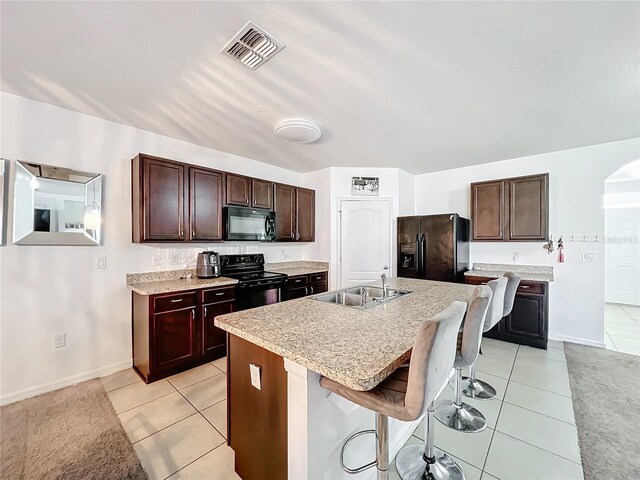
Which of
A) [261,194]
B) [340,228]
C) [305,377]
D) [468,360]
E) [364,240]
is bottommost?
[468,360]

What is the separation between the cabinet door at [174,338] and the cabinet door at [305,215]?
207 centimetres

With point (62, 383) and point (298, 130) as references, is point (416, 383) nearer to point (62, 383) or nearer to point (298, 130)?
point (298, 130)

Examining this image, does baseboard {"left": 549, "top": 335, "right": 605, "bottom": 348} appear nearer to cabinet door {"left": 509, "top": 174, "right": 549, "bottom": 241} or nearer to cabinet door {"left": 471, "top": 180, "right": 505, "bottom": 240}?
cabinet door {"left": 509, "top": 174, "right": 549, "bottom": 241}

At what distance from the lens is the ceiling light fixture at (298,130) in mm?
2661

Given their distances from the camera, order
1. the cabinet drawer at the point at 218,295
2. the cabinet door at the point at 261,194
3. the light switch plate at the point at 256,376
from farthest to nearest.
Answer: the cabinet door at the point at 261,194, the cabinet drawer at the point at 218,295, the light switch plate at the point at 256,376

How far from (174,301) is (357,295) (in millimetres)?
1788

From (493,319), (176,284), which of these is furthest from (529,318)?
(176,284)

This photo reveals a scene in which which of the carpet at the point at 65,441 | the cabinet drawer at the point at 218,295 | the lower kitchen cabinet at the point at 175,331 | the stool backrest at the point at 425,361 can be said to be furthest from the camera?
the cabinet drawer at the point at 218,295

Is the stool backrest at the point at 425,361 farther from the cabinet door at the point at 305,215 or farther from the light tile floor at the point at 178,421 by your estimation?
the cabinet door at the point at 305,215

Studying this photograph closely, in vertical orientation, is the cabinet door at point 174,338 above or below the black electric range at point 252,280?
below

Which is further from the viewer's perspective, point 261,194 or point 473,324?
point 261,194

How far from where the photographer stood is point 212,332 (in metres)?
2.91

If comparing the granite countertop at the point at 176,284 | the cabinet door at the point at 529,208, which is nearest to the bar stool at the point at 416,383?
the granite countertop at the point at 176,284

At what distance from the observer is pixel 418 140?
3234 mm
